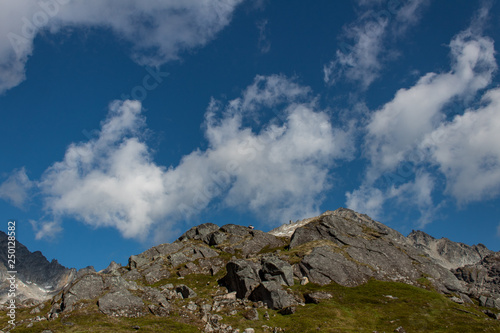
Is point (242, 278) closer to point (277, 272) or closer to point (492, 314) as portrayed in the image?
point (277, 272)

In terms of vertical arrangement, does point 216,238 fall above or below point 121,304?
above

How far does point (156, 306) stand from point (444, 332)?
1618 inches

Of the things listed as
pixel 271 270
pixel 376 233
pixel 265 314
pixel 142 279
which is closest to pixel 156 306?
pixel 265 314

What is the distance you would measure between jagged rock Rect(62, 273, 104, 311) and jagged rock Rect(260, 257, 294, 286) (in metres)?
29.9

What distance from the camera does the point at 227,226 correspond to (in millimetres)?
116562

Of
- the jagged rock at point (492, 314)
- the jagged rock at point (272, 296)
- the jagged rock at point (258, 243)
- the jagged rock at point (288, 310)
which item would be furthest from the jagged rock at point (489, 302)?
the jagged rock at point (258, 243)

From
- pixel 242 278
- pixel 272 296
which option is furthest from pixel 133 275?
pixel 272 296

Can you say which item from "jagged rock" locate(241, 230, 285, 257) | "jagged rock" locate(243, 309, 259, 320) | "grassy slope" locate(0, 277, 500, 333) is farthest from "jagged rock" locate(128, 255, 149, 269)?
"jagged rock" locate(243, 309, 259, 320)

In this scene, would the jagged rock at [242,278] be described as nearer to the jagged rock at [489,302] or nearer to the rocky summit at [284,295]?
the rocky summit at [284,295]

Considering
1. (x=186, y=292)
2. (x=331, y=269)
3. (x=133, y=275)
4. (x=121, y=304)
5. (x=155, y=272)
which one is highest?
(x=331, y=269)

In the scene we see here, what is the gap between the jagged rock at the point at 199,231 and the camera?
380ft

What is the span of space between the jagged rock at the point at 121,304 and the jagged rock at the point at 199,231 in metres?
62.9

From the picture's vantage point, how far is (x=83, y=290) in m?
52.1

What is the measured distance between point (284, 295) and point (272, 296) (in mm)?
2126
